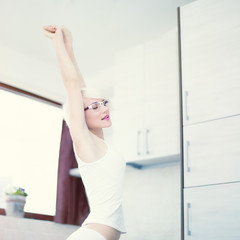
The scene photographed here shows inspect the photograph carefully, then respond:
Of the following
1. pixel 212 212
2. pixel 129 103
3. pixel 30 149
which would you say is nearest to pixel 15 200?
pixel 30 149

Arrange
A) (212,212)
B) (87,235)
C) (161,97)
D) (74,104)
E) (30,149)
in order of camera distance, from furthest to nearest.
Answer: (30,149) → (161,97) → (212,212) → (74,104) → (87,235)

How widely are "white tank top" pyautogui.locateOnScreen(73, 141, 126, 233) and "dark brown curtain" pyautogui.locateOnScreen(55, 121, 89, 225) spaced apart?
8.33ft

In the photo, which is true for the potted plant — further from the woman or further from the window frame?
the woman

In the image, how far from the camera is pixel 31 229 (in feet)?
11.4

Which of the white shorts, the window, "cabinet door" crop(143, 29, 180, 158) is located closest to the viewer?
the white shorts

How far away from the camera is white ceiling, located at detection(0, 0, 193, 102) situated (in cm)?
320

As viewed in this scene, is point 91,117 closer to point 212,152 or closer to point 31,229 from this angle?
point 212,152

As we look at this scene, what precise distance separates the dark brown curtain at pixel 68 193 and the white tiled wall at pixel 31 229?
91 mm

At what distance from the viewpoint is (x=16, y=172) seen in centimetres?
370

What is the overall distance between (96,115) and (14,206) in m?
2.15

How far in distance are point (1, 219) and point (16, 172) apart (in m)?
0.56

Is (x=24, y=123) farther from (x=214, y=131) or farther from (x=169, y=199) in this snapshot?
(x=214, y=131)

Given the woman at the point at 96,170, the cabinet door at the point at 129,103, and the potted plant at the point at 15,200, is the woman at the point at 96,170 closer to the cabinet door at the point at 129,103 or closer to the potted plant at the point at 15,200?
the cabinet door at the point at 129,103

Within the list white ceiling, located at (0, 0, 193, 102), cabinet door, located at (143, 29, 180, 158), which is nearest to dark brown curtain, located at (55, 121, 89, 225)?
white ceiling, located at (0, 0, 193, 102)
